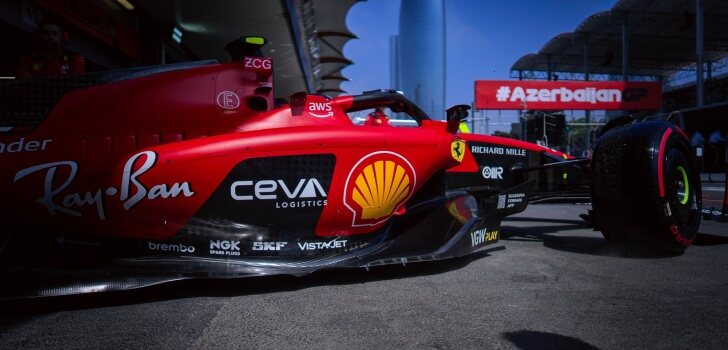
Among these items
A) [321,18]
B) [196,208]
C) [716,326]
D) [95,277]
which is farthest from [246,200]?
[321,18]

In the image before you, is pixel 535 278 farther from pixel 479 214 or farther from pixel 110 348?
pixel 110 348

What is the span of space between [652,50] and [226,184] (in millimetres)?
39357

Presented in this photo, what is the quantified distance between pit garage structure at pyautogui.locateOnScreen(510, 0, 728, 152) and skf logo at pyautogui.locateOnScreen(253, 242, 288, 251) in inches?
894

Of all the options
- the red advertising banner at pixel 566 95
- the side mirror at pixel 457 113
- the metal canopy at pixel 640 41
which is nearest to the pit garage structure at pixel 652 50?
the metal canopy at pixel 640 41

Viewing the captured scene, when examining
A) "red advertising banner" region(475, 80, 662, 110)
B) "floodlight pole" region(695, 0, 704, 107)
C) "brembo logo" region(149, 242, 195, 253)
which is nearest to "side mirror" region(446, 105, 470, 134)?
"brembo logo" region(149, 242, 195, 253)

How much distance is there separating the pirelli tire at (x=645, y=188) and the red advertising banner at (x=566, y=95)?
2008cm

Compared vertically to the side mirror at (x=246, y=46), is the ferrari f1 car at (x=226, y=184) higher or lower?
lower

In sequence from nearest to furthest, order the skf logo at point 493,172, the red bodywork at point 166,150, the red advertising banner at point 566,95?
the red bodywork at point 166,150, the skf logo at point 493,172, the red advertising banner at point 566,95

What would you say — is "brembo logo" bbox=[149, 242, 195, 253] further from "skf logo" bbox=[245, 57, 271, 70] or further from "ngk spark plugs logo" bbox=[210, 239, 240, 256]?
"skf logo" bbox=[245, 57, 271, 70]

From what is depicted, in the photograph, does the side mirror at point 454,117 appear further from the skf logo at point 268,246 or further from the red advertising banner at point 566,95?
the red advertising banner at point 566,95

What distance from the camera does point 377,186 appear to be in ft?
8.43

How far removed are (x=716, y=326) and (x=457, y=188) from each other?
1.92 metres

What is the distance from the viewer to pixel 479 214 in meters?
2.96

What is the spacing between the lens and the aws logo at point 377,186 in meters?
2.50
